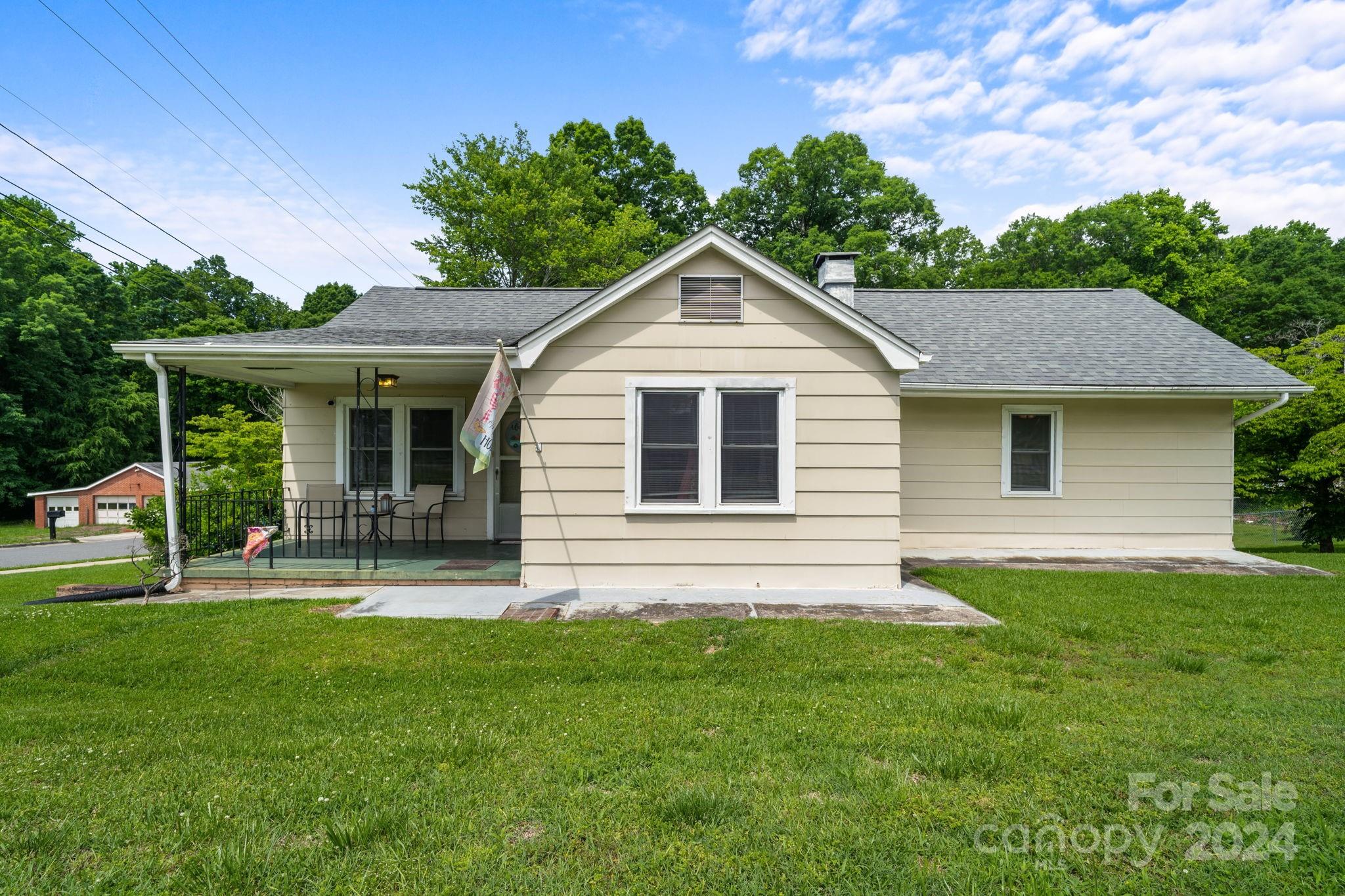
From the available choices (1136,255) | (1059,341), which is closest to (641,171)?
(1136,255)

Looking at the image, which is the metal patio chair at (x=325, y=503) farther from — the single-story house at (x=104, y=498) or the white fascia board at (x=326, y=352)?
the single-story house at (x=104, y=498)

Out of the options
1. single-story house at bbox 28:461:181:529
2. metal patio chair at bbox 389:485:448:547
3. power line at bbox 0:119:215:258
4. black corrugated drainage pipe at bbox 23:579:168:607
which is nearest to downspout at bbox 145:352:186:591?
black corrugated drainage pipe at bbox 23:579:168:607

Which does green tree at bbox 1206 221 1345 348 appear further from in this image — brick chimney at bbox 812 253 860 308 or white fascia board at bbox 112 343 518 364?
white fascia board at bbox 112 343 518 364

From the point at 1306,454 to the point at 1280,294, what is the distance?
25729mm

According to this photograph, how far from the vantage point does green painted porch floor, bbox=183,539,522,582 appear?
757 centimetres

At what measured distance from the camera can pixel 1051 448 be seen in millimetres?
9953

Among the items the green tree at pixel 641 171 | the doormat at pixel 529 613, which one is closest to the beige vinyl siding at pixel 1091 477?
the doormat at pixel 529 613

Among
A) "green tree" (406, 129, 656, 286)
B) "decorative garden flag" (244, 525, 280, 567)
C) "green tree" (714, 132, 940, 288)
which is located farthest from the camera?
"green tree" (714, 132, 940, 288)

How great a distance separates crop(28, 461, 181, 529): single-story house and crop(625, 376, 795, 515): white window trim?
31.7 metres

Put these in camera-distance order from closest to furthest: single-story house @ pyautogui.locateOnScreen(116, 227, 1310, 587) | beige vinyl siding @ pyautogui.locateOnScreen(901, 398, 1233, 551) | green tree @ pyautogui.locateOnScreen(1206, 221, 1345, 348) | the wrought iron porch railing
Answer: single-story house @ pyautogui.locateOnScreen(116, 227, 1310, 587) → the wrought iron porch railing → beige vinyl siding @ pyautogui.locateOnScreen(901, 398, 1233, 551) → green tree @ pyautogui.locateOnScreen(1206, 221, 1345, 348)

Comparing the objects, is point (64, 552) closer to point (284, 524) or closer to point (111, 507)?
point (111, 507)

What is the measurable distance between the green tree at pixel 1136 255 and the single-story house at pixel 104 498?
39.2m

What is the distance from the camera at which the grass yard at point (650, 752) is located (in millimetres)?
2424

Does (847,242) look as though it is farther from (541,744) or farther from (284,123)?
(541,744)
